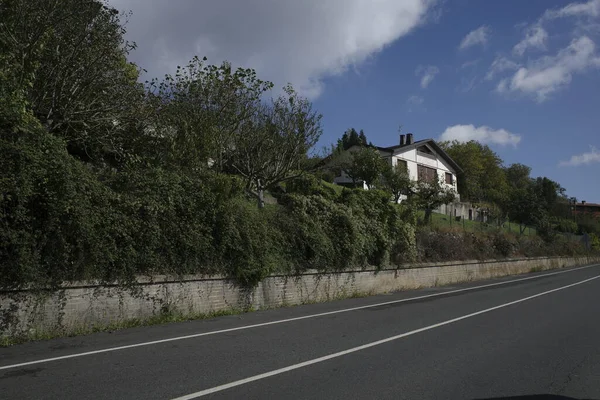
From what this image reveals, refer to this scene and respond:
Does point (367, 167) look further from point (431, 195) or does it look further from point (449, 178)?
point (449, 178)

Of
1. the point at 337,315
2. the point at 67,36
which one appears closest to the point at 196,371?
the point at 337,315

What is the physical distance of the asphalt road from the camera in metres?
6.18

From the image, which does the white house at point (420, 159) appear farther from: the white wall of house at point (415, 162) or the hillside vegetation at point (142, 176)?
the hillside vegetation at point (142, 176)

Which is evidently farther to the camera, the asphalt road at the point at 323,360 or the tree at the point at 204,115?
the tree at the point at 204,115

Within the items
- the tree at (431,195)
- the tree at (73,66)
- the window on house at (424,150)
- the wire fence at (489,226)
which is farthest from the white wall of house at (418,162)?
the tree at (73,66)

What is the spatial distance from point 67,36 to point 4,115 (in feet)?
14.6

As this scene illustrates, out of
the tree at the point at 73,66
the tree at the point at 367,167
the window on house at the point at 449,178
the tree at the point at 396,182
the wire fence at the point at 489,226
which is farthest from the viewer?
the window on house at the point at 449,178

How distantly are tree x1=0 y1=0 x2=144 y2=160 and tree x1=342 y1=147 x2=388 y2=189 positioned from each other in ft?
72.2

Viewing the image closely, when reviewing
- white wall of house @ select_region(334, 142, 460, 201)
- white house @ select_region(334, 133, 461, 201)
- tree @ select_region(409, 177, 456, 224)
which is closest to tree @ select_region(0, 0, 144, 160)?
tree @ select_region(409, 177, 456, 224)

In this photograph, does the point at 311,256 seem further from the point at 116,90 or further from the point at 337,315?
the point at 116,90

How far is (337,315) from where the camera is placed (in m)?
13.5

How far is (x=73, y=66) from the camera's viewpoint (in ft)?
44.2

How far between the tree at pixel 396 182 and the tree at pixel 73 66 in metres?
23.2

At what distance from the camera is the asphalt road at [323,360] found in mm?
6176
